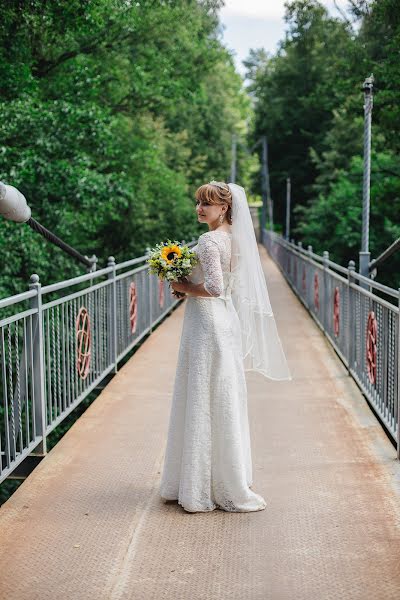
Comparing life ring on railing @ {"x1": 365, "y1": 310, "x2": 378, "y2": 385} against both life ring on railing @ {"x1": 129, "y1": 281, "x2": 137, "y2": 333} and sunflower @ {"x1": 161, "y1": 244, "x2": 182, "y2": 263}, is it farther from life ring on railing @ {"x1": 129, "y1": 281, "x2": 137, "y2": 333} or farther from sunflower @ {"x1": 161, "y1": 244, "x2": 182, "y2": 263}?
life ring on railing @ {"x1": 129, "y1": 281, "x2": 137, "y2": 333}

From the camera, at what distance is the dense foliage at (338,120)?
22531 millimetres

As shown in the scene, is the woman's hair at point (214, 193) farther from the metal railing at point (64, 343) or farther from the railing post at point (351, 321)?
the railing post at point (351, 321)

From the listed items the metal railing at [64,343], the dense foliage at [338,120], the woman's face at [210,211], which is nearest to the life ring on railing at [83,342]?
the metal railing at [64,343]

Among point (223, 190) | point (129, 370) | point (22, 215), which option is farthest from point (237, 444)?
point (129, 370)

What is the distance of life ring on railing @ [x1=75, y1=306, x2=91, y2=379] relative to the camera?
745cm

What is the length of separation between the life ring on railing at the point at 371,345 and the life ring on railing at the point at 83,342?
8.75 ft

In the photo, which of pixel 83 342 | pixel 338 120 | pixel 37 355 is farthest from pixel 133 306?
pixel 338 120

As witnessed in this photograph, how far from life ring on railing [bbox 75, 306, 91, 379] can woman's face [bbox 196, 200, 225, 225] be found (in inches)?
99.1

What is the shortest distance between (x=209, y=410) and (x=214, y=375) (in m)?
0.21

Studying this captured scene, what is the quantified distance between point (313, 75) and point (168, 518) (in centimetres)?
5774

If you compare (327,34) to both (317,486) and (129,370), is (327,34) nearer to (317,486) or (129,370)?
(129,370)

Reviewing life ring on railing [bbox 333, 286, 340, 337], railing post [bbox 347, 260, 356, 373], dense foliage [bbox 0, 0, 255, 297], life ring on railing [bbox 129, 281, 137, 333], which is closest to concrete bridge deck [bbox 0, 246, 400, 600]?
railing post [bbox 347, 260, 356, 373]

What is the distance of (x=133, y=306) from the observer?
11117mm

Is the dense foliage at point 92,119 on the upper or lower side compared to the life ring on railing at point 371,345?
upper
